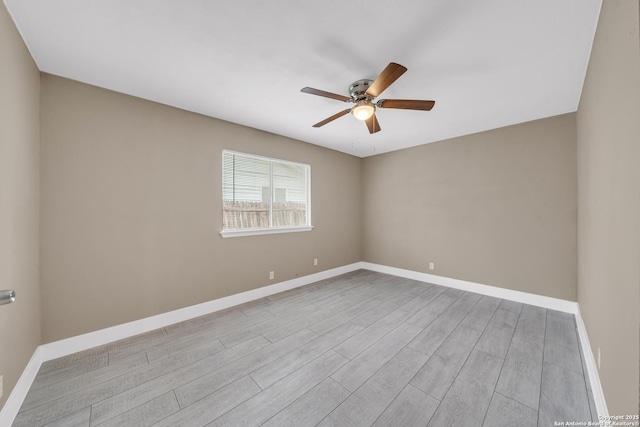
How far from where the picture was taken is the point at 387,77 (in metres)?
1.71

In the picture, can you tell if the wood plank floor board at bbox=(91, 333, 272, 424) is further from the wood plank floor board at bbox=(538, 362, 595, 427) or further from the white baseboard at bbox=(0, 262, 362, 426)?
the wood plank floor board at bbox=(538, 362, 595, 427)

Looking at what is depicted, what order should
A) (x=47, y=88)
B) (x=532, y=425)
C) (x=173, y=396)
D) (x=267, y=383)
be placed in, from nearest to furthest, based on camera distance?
1. (x=532, y=425)
2. (x=173, y=396)
3. (x=267, y=383)
4. (x=47, y=88)

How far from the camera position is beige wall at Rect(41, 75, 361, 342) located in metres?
2.09

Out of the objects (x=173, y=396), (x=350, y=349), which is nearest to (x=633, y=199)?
(x=350, y=349)

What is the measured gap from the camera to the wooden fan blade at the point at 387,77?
1.58m

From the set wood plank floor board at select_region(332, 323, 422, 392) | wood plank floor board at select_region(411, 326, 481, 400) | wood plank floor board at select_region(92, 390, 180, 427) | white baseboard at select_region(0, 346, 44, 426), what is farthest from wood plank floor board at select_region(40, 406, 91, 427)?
wood plank floor board at select_region(411, 326, 481, 400)

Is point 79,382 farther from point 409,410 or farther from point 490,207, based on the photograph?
point 490,207

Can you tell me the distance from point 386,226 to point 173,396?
408cm

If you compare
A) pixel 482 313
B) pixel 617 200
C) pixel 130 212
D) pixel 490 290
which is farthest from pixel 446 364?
pixel 130 212

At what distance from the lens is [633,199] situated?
1.00 m

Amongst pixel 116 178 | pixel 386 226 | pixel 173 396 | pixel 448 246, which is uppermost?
pixel 116 178

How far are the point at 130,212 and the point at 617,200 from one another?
12.3 ft

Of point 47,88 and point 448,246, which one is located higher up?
point 47,88

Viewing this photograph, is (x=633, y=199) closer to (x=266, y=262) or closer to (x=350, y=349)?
(x=350, y=349)
